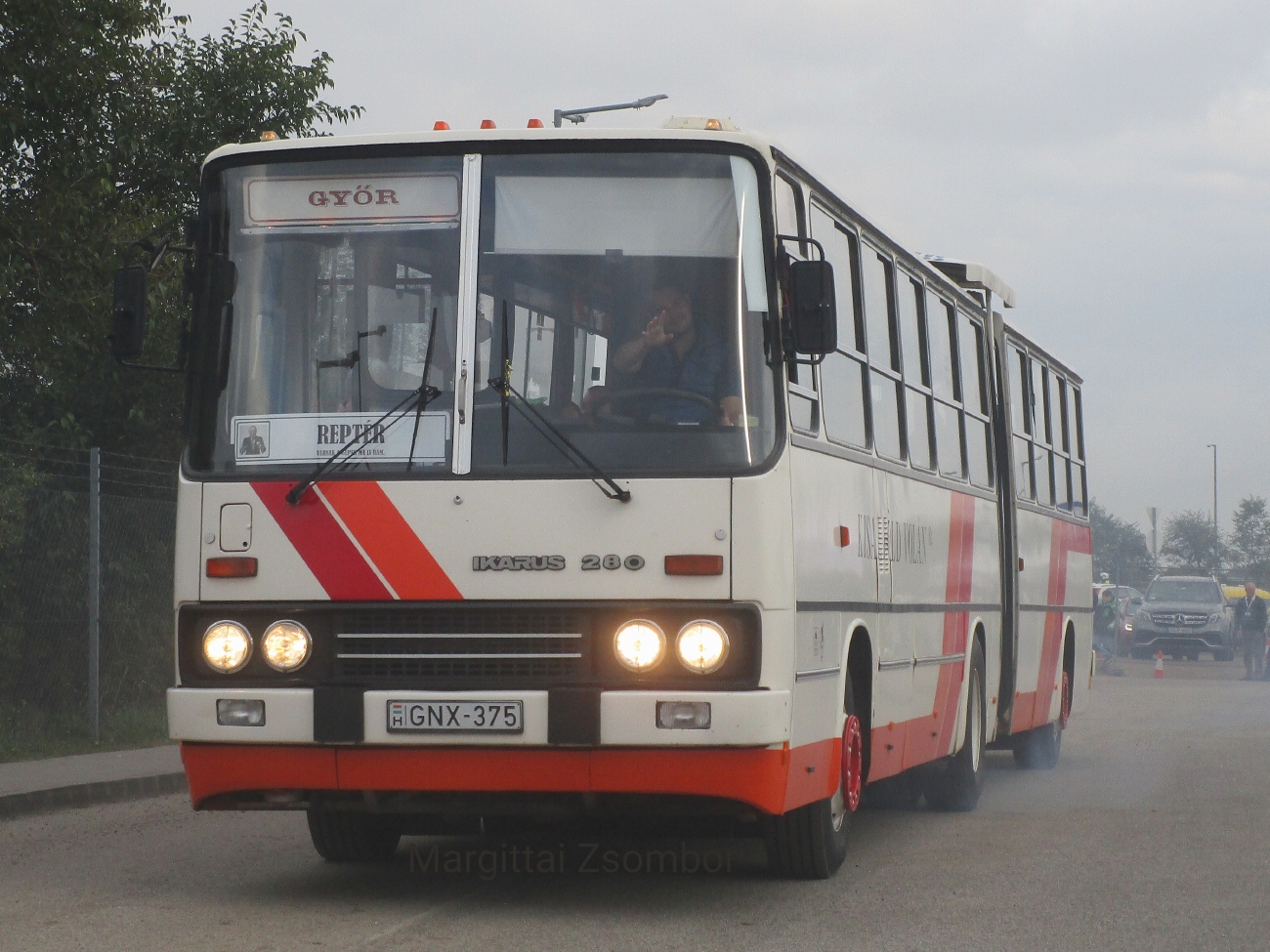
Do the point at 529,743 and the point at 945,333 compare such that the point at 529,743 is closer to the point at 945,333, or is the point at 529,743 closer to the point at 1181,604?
the point at 945,333

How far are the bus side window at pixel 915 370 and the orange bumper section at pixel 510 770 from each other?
341 centimetres

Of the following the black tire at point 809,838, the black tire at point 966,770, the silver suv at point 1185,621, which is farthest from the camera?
the silver suv at point 1185,621

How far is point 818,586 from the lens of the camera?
847cm

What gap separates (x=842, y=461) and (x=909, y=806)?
15.5 feet

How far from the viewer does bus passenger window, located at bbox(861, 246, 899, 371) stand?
10.2 m

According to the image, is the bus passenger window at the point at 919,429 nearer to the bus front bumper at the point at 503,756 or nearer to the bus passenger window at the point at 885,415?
the bus passenger window at the point at 885,415

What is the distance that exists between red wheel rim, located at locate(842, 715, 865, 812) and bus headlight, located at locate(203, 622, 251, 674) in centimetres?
268

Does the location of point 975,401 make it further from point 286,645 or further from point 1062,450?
point 286,645

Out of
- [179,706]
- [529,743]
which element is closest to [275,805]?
[179,706]

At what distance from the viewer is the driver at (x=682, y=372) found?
7895mm

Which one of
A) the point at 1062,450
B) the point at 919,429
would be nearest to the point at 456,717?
the point at 919,429

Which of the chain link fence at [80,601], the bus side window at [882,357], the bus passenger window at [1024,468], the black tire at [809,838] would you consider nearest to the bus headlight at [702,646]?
the black tire at [809,838]

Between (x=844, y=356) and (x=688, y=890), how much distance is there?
99.9 inches

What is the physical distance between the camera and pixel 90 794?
12977 mm
